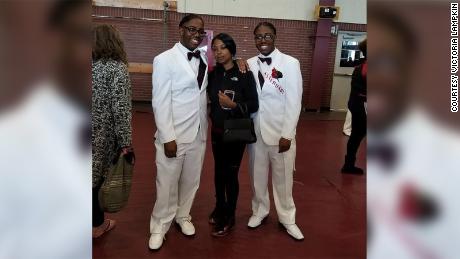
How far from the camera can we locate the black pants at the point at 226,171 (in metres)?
2.53

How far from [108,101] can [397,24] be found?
5.94ft

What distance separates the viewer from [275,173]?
2.62 meters

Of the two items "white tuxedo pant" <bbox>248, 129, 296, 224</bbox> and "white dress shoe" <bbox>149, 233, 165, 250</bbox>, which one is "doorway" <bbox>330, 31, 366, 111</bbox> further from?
"white dress shoe" <bbox>149, 233, 165, 250</bbox>

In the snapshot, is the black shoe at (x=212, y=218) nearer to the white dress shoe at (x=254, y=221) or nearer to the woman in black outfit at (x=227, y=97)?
the white dress shoe at (x=254, y=221)

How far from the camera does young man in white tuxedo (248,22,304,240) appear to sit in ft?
7.91

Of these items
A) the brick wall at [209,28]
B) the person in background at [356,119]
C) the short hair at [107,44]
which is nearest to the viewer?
the short hair at [107,44]

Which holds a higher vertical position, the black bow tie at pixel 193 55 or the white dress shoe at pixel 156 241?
the black bow tie at pixel 193 55

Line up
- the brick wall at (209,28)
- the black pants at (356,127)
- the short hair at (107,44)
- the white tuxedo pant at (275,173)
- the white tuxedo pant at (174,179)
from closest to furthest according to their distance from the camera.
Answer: the short hair at (107,44) < the white tuxedo pant at (174,179) < the white tuxedo pant at (275,173) < the black pants at (356,127) < the brick wall at (209,28)

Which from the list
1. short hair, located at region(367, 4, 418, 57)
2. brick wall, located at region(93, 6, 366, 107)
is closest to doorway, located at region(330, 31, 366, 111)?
brick wall, located at region(93, 6, 366, 107)

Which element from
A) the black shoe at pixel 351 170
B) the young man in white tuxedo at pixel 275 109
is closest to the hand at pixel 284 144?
the young man in white tuxedo at pixel 275 109

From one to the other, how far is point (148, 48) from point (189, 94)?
6.59m

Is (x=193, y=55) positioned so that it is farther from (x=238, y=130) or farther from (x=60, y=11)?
(x=60, y=11)

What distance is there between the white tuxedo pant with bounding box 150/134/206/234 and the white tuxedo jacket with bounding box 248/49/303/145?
485 mm

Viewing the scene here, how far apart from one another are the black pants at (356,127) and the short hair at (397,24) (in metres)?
3.37
